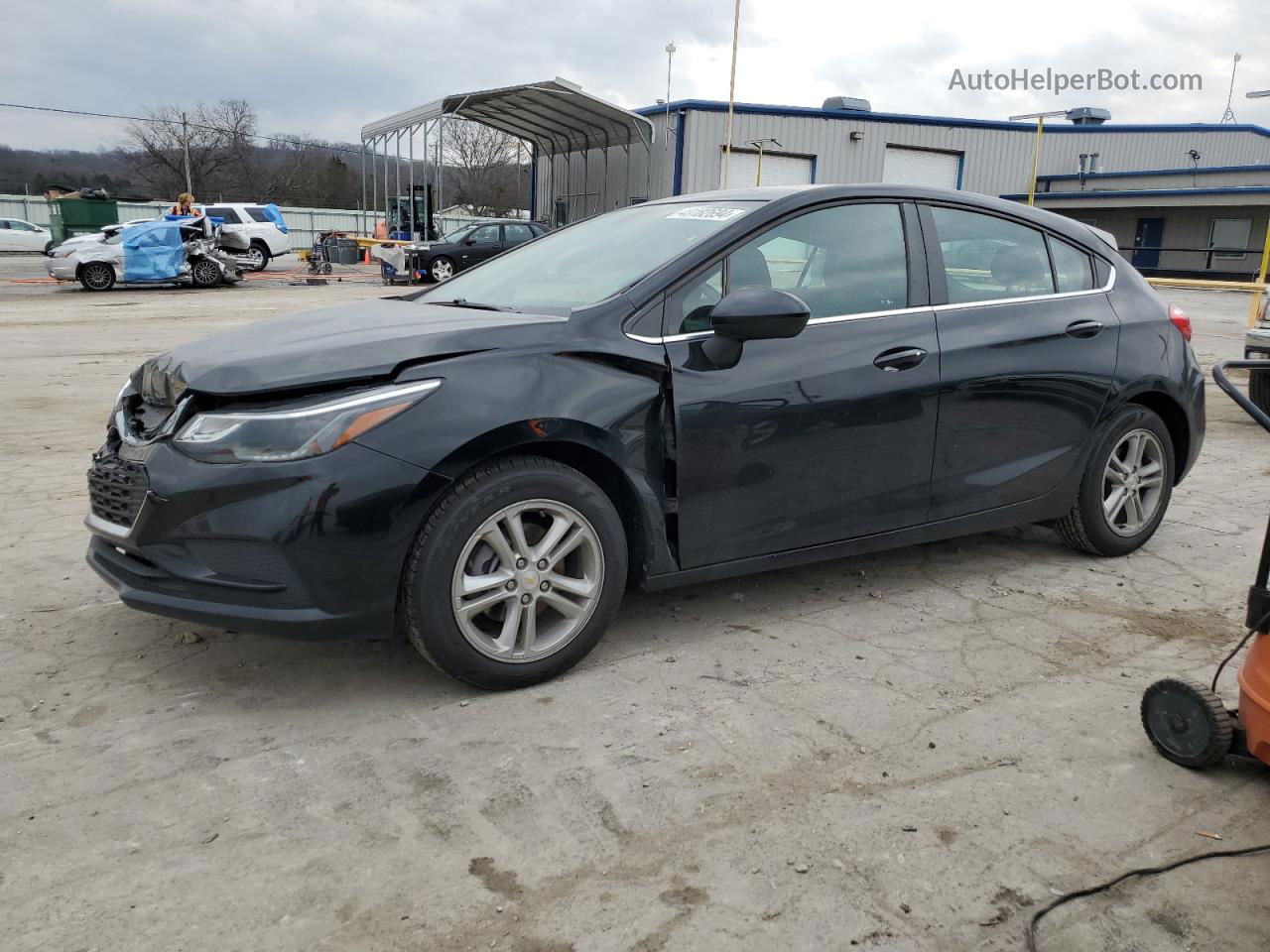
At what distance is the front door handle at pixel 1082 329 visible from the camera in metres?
4.42

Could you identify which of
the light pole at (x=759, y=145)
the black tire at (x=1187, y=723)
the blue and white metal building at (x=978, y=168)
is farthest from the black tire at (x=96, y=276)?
the black tire at (x=1187, y=723)

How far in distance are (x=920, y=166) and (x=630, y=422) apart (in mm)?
38339

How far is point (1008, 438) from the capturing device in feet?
13.9

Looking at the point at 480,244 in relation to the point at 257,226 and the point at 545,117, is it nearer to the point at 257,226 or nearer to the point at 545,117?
the point at 257,226

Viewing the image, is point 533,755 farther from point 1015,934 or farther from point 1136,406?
point 1136,406

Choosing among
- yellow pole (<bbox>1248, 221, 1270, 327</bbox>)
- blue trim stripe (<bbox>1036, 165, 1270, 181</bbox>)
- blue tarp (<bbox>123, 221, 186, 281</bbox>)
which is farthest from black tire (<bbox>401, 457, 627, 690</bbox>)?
blue trim stripe (<bbox>1036, 165, 1270, 181</bbox>)

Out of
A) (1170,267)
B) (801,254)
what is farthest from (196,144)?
(801,254)

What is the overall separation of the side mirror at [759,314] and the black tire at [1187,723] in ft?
5.02

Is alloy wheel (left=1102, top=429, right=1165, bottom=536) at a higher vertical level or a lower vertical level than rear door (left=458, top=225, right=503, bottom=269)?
lower

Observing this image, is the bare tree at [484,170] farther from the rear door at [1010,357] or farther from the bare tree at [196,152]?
the rear door at [1010,357]

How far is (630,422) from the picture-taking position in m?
3.38

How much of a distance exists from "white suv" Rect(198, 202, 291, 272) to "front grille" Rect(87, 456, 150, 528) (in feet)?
86.3

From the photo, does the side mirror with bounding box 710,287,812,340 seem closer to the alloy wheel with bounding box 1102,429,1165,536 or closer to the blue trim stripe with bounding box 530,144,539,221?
the alloy wheel with bounding box 1102,429,1165,536

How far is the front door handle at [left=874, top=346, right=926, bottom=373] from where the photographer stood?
3852mm
